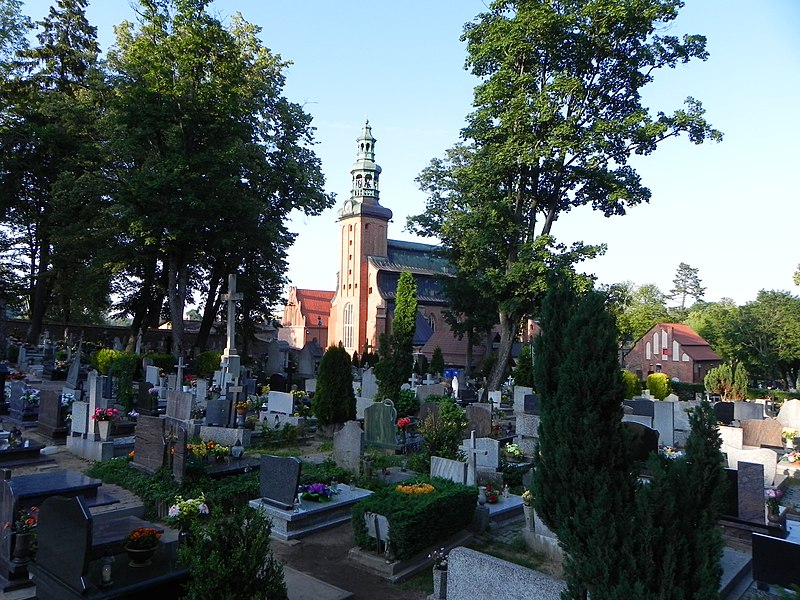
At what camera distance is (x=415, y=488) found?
772 centimetres

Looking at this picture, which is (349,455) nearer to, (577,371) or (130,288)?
(577,371)

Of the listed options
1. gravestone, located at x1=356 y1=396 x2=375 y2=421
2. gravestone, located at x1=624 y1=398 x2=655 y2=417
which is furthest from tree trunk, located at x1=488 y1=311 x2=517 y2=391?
gravestone, located at x1=356 y1=396 x2=375 y2=421

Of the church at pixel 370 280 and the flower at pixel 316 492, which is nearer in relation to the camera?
the flower at pixel 316 492

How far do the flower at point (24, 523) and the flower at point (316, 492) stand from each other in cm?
358

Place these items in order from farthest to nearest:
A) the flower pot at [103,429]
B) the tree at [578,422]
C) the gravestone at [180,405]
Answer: the gravestone at [180,405] < the flower pot at [103,429] < the tree at [578,422]

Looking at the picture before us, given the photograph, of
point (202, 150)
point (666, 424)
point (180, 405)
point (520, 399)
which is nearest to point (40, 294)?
point (202, 150)

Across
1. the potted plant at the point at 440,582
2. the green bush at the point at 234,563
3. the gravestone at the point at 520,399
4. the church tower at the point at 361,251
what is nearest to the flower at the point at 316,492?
the potted plant at the point at 440,582

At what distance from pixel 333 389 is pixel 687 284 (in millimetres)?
112394

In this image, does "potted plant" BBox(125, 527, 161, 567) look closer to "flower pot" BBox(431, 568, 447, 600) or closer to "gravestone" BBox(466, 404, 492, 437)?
"flower pot" BBox(431, 568, 447, 600)

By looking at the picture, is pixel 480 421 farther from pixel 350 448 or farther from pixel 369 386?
pixel 369 386

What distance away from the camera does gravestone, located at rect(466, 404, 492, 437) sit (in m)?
13.3

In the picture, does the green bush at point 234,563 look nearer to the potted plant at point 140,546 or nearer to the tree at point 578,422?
the potted plant at point 140,546

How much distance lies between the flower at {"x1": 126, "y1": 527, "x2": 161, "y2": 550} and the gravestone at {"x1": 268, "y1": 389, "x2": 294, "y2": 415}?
1057cm

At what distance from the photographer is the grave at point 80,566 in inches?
197
